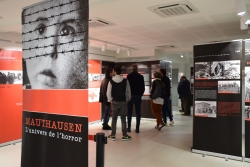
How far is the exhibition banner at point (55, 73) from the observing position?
171 cm

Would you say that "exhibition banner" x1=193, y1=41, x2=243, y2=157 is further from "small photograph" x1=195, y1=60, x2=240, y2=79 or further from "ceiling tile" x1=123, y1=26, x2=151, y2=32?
"ceiling tile" x1=123, y1=26, x2=151, y2=32

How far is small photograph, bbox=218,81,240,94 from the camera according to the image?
148 inches

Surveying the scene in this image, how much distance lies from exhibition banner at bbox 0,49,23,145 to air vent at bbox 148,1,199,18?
131 inches

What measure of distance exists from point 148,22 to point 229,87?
77.1 inches

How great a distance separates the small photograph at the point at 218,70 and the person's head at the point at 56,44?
2.96 metres

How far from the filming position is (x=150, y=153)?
4211 millimetres

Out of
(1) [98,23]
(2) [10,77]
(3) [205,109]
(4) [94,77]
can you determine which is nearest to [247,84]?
(3) [205,109]

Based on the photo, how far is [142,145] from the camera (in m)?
4.72

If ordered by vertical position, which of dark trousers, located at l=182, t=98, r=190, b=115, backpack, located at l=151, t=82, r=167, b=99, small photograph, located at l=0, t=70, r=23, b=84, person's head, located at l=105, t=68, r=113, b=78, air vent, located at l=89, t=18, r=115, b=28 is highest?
air vent, located at l=89, t=18, r=115, b=28

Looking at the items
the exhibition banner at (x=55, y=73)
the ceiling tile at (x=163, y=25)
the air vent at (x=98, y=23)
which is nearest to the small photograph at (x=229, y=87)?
the ceiling tile at (x=163, y=25)

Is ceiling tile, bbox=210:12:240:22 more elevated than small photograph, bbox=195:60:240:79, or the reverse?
ceiling tile, bbox=210:12:240:22

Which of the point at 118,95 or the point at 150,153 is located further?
the point at 118,95

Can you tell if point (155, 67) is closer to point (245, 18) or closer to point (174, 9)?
point (174, 9)

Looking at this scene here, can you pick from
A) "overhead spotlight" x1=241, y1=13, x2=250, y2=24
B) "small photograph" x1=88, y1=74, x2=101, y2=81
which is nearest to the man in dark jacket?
"small photograph" x1=88, y1=74, x2=101, y2=81
